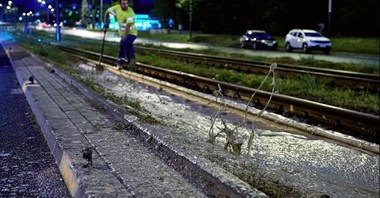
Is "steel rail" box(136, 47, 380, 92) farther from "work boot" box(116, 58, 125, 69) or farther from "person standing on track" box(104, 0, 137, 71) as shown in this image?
"person standing on track" box(104, 0, 137, 71)

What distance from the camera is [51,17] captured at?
48125mm

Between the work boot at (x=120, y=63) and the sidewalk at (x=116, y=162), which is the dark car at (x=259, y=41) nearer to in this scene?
the work boot at (x=120, y=63)

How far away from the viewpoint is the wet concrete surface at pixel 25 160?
13.2ft

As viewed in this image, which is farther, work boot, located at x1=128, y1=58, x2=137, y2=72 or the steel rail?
work boot, located at x1=128, y1=58, x2=137, y2=72

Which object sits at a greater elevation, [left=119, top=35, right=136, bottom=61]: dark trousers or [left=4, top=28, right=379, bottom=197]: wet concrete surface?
[left=119, top=35, right=136, bottom=61]: dark trousers

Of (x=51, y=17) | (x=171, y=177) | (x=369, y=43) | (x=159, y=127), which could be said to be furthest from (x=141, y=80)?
(x=51, y=17)

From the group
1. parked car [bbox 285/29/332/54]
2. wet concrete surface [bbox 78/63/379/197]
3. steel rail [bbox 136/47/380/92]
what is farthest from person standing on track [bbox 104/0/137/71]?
parked car [bbox 285/29/332/54]

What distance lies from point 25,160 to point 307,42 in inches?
1250

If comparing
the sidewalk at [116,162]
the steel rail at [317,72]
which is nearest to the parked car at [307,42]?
the steel rail at [317,72]

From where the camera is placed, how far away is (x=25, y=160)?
4.92 metres

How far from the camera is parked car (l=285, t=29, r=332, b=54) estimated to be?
34.5m

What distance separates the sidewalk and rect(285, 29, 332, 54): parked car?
95.8 ft

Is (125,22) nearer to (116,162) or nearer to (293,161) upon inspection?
(293,161)

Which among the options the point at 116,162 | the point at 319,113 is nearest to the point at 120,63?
the point at 319,113
